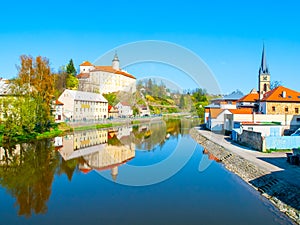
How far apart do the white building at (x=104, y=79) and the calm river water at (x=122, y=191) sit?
4434 cm

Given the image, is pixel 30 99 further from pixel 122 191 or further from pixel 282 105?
pixel 282 105

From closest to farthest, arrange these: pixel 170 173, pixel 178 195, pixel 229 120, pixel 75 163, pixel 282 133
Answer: pixel 178 195, pixel 170 173, pixel 75 163, pixel 282 133, pixel 229 120

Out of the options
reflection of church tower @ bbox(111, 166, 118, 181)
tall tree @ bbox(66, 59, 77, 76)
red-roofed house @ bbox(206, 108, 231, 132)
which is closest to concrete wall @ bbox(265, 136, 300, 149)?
reflection of church tower @ bbox(111, 166, 118, 181)

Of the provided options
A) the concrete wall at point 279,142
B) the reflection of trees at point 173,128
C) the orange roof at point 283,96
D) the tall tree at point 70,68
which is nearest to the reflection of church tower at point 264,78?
the orange roof at point 283,96

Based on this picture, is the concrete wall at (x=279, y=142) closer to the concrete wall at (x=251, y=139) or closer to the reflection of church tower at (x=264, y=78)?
the concrete wall at (x=251, y=139)

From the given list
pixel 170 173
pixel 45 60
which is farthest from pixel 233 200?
pixel 45 60

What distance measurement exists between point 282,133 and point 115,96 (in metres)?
47.4

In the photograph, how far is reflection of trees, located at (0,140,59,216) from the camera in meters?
11.5

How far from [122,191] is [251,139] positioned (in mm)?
11687

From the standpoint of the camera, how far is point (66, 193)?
1253 cm

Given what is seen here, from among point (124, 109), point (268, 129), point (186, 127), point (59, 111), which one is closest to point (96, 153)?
point (268, 129)

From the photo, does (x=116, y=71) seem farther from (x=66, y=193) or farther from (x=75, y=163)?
(x=66, y=193)

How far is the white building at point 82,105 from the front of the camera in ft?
149

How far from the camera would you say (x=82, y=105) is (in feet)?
159
